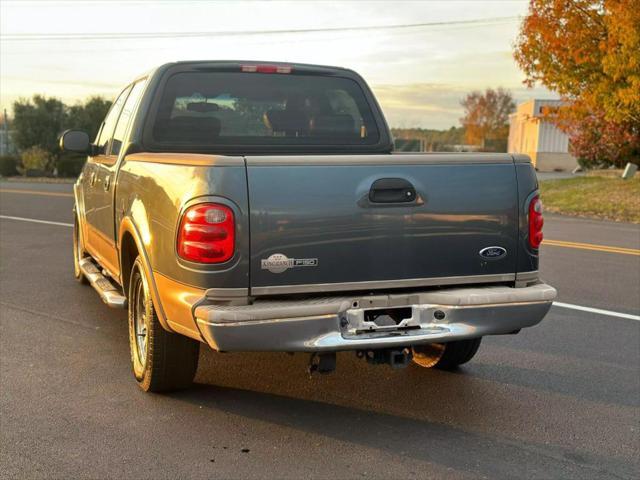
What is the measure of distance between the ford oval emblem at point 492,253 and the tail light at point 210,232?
1.42 meters

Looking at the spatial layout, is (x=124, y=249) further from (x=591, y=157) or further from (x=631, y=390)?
(x=591, y=157)

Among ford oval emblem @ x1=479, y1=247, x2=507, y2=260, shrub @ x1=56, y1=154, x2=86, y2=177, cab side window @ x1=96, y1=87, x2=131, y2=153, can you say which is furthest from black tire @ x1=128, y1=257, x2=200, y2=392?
shrub @ x1=56, y1=154, x2=86, y2=177

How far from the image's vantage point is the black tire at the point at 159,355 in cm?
463

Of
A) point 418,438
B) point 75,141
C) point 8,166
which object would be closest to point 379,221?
point 418,438

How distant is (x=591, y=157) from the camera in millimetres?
28938

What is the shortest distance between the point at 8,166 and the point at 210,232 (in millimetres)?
45763

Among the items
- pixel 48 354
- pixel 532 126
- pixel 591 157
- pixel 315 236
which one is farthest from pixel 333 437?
pixel 532 126

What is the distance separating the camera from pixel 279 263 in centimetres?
401

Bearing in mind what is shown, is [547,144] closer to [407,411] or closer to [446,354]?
[446,354]

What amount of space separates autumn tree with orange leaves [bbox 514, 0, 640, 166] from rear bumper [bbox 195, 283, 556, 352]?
53.4 ft

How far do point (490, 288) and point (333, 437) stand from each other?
1.20 m

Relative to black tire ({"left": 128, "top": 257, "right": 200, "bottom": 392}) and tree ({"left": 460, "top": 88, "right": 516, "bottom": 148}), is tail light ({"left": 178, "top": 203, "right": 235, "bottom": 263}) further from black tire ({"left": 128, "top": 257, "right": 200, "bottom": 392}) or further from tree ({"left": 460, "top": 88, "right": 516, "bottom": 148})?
tree ({"left": 460, "top": 88, "right": 516, "bottom": 148})

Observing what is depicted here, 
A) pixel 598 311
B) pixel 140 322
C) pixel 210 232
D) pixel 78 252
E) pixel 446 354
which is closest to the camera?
pixel 210 232

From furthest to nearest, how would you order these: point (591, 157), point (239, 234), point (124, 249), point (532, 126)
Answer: point (532, 126) < point (591, 157) < point (124, 249) < point (239, 234)
